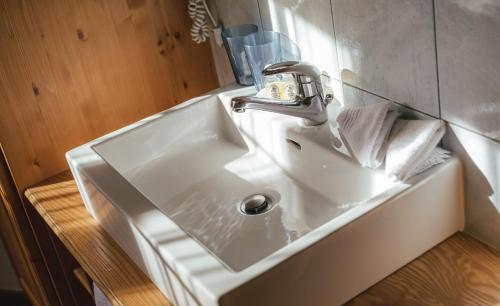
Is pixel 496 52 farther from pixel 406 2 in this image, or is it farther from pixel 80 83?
pixel 80 83

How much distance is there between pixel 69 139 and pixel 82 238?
0.40m

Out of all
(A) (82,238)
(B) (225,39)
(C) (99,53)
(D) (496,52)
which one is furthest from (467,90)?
(C) (99,53)

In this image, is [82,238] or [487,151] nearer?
[487,151]

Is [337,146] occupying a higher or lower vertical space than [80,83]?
lower

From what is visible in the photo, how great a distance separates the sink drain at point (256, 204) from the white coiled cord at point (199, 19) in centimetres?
60

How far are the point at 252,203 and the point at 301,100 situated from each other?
0.24m

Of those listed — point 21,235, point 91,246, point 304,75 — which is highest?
point 304,75

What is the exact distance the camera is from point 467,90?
1.15 metres

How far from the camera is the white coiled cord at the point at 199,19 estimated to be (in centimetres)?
186

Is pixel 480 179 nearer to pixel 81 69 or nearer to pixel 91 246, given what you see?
pixel 91 246

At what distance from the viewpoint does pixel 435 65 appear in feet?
3.92

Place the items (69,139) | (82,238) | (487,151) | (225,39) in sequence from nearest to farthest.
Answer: (487,151) → (82,238) → (225,39) → (69,139)

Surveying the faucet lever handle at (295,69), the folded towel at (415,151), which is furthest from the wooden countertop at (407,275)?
the faucet lever handle at (295,69)

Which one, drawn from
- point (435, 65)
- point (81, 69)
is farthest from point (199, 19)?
point (435, 65)
